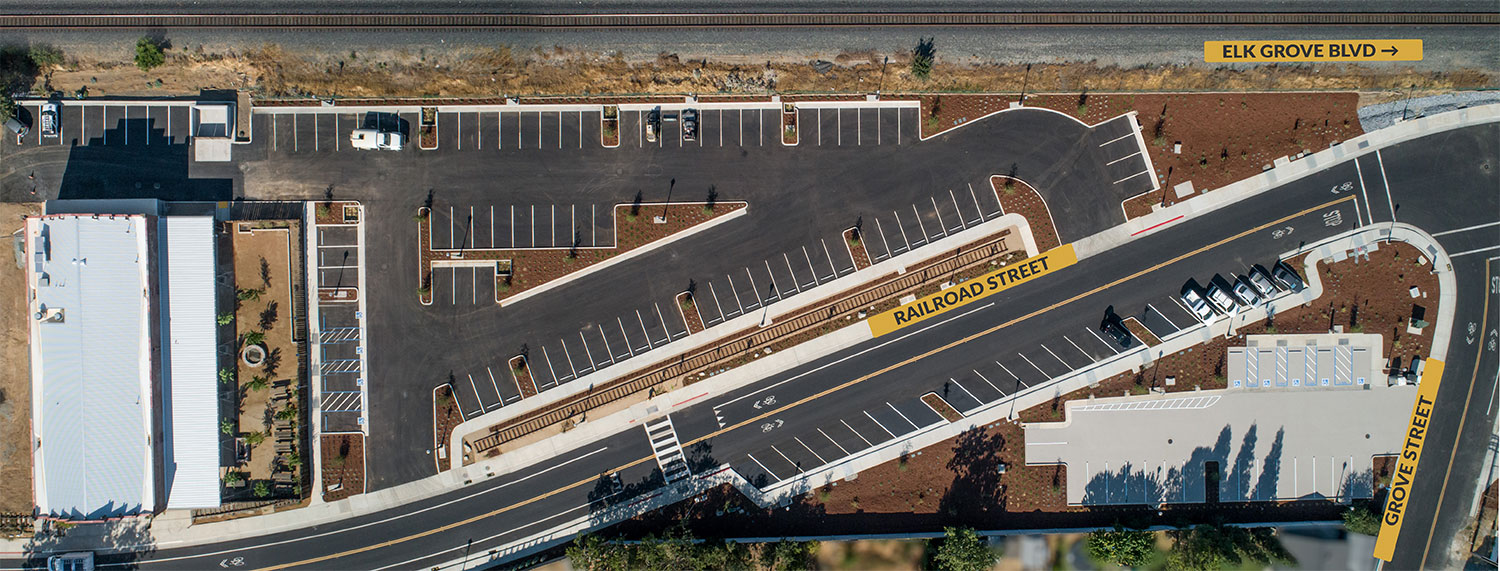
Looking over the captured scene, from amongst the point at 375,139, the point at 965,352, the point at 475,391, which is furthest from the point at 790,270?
the point at 375,139

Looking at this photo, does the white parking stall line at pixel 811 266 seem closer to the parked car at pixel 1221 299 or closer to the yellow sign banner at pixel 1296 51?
the parked car at pixel 1221 299

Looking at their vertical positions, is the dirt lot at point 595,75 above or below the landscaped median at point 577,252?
above

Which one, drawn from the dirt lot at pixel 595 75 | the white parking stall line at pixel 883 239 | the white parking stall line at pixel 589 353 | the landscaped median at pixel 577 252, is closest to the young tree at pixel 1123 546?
the white parking stall line at pixel 883 239

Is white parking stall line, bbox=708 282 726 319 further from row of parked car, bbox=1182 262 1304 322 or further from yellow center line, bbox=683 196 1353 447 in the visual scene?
row of parked car, bbox=1182 262 1304 322

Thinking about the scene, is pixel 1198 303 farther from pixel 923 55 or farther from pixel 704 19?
pixel 704 19

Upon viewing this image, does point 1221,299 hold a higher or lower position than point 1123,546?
Result: higher

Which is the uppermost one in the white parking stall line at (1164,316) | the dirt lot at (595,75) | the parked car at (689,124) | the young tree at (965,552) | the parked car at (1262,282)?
the dirt lot at (595,75)
